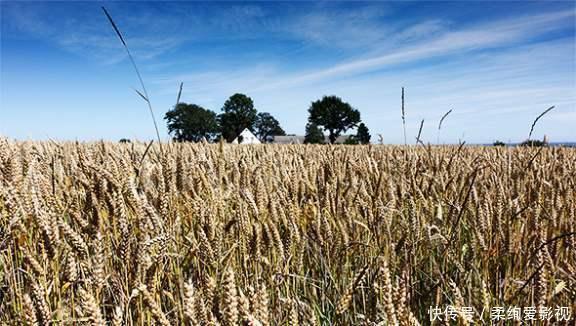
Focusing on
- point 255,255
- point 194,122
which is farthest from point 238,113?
point 255,255

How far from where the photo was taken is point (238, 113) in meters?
84.9

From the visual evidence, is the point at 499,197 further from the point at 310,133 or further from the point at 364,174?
the point at 310,133

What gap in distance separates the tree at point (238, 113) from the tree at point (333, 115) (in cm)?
1420

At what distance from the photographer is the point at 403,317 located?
884 mm

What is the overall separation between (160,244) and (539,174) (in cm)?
280

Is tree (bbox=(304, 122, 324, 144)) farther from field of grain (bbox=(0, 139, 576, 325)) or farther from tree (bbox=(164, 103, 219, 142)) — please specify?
field of grain (bbox=(0, 139, 576, 325))

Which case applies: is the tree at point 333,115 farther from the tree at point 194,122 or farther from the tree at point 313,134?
the tree at point 194,122

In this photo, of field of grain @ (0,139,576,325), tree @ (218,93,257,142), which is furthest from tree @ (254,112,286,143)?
field of grain @ (0,139,576,325)

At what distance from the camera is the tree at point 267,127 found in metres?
102

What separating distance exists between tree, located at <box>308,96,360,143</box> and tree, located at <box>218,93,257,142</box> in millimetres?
14202

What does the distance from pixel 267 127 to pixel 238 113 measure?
19118mm

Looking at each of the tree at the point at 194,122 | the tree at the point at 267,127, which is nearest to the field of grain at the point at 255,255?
the tree at the point at 194,122

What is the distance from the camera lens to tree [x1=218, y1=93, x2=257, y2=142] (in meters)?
83.9

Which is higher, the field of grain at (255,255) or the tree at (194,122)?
the tree at (194,122)
